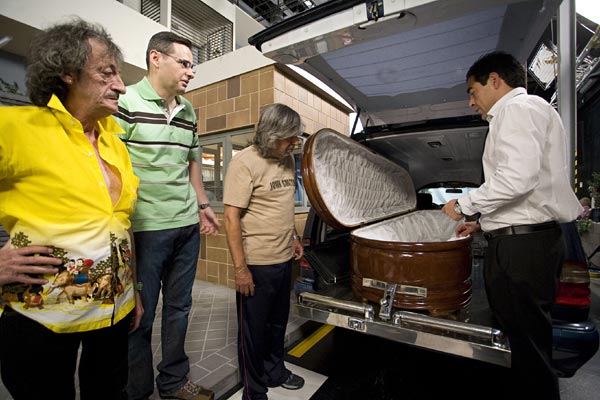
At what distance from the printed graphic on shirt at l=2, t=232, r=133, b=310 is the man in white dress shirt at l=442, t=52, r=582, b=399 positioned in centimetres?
163

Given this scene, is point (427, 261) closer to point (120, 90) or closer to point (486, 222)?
point (486, 222)

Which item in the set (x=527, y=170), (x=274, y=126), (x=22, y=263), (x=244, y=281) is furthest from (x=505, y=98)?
(x=22, y=263)

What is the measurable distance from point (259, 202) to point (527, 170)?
1.35 meters

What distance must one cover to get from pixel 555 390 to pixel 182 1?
32.4ft

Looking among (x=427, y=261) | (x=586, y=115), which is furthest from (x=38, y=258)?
(x=586, y=115)

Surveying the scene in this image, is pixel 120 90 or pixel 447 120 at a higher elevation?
pixel 447 120

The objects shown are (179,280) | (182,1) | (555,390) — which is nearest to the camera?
(555,390)

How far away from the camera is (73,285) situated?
33.7 inches

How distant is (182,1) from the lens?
25.2 feet

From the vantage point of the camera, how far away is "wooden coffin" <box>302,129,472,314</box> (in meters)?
1.62

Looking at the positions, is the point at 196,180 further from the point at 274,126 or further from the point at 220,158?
the point at 220,158

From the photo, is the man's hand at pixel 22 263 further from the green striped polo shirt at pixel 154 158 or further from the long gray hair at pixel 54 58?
the green striped polo shirt at pixel 154 158

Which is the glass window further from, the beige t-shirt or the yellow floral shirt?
the yellow floral shirt

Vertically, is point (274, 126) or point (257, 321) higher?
point (274, 126)
